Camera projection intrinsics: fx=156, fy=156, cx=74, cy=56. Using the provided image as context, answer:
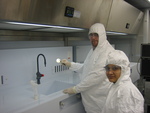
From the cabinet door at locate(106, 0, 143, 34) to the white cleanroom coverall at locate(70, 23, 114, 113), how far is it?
530mm

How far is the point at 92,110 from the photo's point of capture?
1.55 meters

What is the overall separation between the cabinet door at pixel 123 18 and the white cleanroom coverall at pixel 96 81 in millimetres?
530

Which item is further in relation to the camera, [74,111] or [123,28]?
[123,28]

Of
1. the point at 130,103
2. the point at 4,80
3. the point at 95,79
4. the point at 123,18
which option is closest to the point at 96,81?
the point at 95,79

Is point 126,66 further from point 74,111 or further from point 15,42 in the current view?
point 15,42

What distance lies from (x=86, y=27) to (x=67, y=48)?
0.55m

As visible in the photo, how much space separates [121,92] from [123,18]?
1599 mm

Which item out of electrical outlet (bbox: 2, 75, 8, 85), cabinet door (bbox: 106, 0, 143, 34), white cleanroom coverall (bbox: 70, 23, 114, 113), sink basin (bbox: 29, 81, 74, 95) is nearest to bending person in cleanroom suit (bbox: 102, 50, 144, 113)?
white cleanroom coverall (bbox: 70, 23, 114, 113)

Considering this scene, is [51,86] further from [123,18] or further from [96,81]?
[123,18]

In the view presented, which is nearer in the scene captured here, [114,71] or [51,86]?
[114,71]

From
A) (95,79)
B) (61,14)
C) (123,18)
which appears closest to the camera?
(61,14)

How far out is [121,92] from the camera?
3.50ft

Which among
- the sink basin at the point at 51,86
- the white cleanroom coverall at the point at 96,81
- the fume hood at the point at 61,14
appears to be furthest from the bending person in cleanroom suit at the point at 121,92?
the sink basin at the point at 51,86

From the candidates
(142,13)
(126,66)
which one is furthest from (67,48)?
(142,13)
